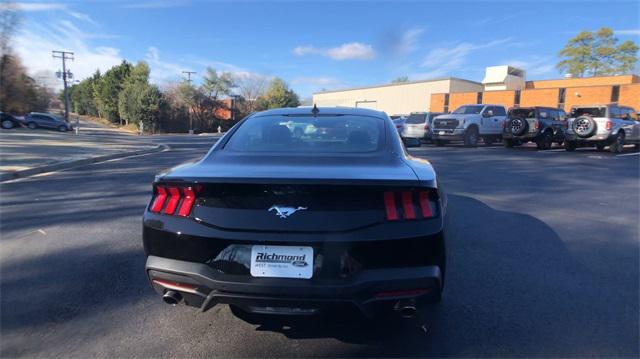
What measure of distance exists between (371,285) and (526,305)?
5.63 feet

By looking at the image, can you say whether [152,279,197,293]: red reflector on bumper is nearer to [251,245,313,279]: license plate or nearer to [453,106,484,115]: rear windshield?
[251,245,313,279]: license plate

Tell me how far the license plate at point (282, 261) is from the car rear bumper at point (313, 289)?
0.04 metres

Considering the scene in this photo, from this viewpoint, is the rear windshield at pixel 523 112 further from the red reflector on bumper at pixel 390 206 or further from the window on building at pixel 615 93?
→ the window on building at pixel 615 93

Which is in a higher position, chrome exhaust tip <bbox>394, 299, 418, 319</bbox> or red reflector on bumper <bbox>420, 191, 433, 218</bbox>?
red reflector on bumper <bbox>420, 191, 433, 218</bbox>

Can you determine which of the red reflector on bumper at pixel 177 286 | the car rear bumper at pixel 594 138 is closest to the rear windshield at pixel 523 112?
the car rear bumper at pixel 594 138

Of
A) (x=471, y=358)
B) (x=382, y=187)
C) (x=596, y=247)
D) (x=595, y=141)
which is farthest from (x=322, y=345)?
(x=595, y=141)

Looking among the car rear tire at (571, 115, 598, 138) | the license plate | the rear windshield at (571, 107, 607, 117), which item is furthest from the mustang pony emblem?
the rear windshield at (571, 107, 607, 117)

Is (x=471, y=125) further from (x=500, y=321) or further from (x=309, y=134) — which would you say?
(x=500, y=321)

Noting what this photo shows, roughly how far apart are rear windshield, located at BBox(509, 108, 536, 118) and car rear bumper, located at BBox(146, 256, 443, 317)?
18.3 meters

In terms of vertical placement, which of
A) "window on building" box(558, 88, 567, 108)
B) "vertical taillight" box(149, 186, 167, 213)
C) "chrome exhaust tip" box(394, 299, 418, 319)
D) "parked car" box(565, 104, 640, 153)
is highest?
"window on building" box(558, 88, 567, 108)

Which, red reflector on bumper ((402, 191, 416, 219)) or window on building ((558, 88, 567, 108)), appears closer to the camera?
red reflector on bumper ((402, 191, 416, 219))

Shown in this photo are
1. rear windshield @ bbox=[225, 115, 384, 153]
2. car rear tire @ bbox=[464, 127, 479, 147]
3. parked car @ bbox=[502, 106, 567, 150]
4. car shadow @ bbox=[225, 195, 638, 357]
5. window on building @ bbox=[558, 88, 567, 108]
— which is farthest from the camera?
window on building @ bbox=[558, 88, 567, 108]

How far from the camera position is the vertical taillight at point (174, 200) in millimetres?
2410

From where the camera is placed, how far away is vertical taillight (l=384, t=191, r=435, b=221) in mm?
2299
